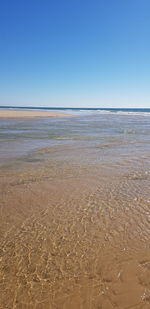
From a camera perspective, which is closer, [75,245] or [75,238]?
[75,245]

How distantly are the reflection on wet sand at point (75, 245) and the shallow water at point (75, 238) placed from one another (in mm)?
14

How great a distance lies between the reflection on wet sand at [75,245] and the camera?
→ 9.26 ft

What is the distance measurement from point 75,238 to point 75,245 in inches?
8.0

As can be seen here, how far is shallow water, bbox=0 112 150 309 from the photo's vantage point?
2.84 metres

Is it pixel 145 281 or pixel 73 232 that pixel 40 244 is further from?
pixel 145 281

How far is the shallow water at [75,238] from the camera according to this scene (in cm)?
284

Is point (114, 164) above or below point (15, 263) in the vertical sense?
above

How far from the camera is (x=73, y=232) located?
416cm

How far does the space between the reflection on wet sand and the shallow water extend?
14 millimetres

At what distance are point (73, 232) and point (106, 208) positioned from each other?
51.9 inches

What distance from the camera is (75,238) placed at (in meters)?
3.96

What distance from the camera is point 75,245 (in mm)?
3770

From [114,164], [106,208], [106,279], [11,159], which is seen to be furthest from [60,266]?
[11,159]

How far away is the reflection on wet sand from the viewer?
2.82 meters
